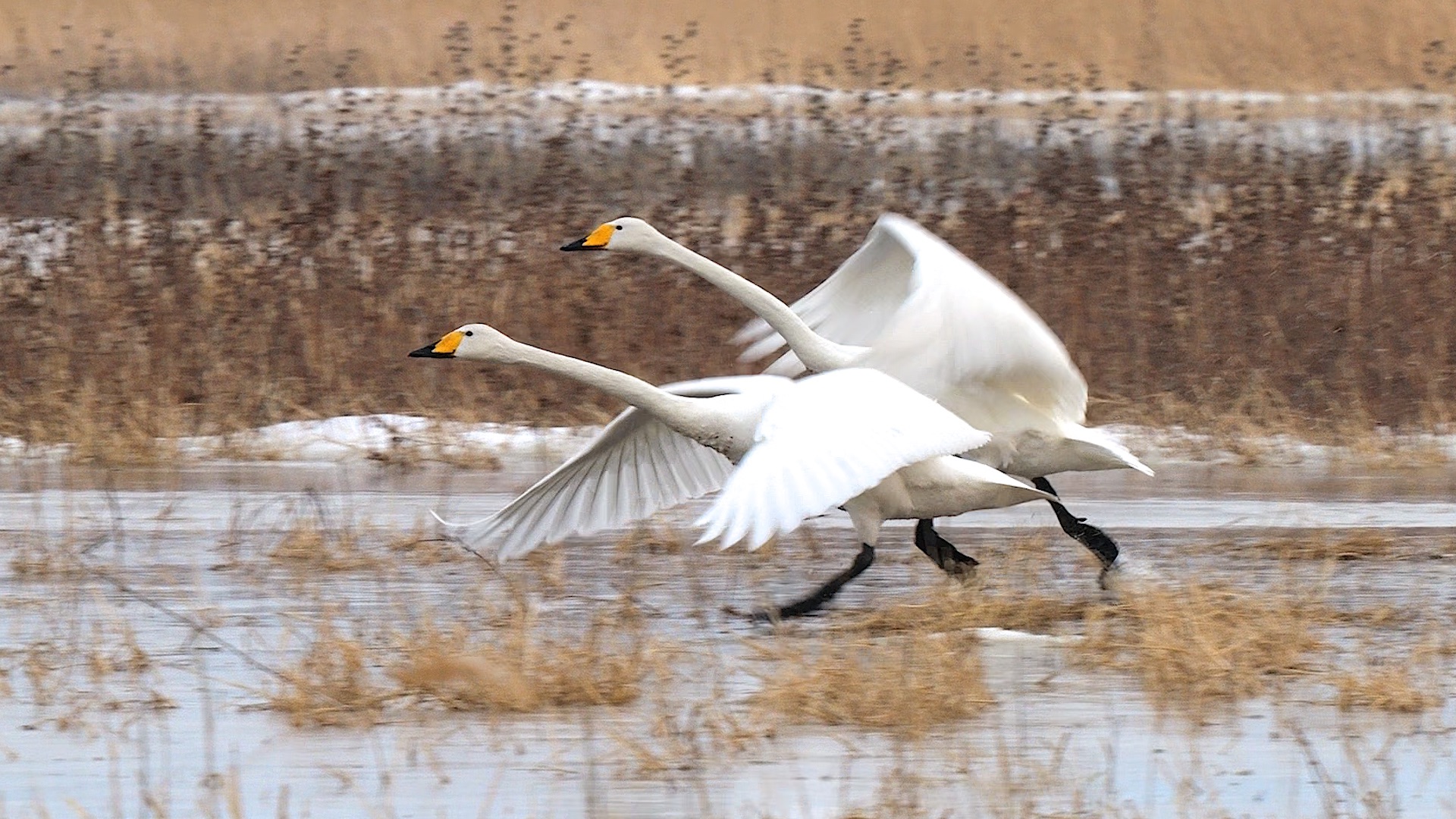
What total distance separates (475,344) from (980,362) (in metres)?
1.53

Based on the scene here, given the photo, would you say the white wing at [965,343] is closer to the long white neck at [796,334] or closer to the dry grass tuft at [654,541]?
the long white neck at [796,334]

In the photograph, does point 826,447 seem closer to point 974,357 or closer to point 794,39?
point 974,357

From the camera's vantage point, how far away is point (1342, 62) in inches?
943

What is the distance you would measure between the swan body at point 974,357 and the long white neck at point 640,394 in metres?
0.74

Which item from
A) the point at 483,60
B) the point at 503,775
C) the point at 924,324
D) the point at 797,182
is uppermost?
the point at 483,60

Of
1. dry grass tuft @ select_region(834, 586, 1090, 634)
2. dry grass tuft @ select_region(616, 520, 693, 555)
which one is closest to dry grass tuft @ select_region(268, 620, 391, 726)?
dry grass tuft @ select_region(834, 586, 1090, 634)

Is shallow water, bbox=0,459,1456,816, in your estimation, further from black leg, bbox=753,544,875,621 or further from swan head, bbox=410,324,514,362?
swan head, bbox=410,324,514,362

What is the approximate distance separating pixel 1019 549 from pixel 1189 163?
271 inches

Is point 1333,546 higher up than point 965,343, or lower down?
lower down

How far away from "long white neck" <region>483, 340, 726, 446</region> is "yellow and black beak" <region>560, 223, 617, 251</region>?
78 cm

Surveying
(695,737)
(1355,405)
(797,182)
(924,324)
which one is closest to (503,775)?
(695,737)

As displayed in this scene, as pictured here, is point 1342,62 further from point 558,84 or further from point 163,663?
point 163,663

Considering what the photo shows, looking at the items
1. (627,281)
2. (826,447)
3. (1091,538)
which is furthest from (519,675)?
(627,281)

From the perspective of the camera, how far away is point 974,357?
700cm
